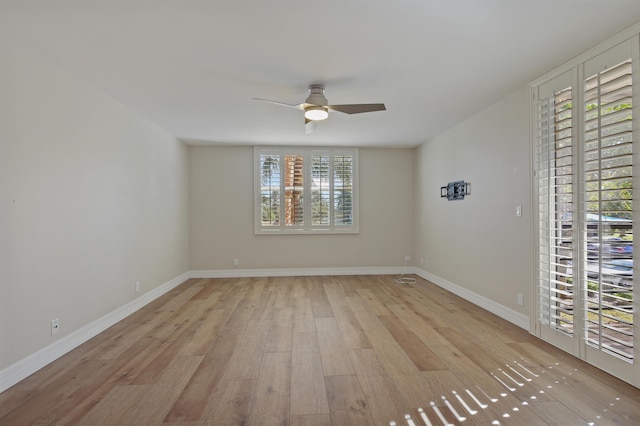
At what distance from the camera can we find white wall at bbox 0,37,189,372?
2.40m

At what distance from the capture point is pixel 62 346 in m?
2.88

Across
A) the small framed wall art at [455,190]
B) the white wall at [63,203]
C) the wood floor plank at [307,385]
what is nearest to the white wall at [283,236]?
the small framed wall art at [455,190]

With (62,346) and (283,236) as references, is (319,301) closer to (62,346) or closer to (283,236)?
(283,236)

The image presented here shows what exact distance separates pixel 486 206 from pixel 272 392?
132 inches

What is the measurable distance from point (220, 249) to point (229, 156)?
1.76 m

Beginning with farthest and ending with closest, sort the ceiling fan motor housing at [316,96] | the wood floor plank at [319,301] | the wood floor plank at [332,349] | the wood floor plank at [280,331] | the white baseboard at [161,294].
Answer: the wood floor plank at [319,301], the ceiling fan motor housing at [316,96], the wood floor plank at [280,331], the wood floor plank at [332,349], the white baseboard at [161,294]

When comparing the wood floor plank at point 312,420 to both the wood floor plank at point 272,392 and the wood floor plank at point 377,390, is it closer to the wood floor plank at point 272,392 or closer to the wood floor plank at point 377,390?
the wood floor plank at point 272,392

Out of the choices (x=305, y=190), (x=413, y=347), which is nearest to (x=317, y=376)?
(x=413, y=347)

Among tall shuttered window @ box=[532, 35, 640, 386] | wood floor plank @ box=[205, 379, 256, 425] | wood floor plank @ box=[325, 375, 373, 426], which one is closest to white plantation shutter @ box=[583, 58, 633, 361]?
tall shuttered window @ box=[532, 35, 640, 386]

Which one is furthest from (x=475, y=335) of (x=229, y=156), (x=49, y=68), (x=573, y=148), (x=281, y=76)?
(x=229, y=156)

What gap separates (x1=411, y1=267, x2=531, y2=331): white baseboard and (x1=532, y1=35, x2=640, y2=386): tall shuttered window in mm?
278

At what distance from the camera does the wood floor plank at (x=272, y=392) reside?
1.98 meters

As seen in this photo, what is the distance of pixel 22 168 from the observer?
2.50m

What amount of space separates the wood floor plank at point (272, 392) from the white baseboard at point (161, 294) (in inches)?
67.4
